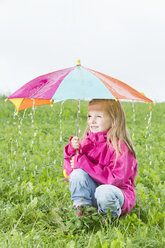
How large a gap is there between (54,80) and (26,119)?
685 centimetres

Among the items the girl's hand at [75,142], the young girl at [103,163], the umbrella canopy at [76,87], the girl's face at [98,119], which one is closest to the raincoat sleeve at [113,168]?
the young girl at [103,163]

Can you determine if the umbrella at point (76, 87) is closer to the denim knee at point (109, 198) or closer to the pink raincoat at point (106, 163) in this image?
the pink raincoat at point (106, 163)

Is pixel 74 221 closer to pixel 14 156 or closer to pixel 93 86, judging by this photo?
pixel 93 86

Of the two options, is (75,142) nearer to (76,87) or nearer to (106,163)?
(106,163)

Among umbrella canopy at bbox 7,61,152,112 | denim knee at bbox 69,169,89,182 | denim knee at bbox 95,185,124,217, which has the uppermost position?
umbrella canopy at bbox 7,61,152,112

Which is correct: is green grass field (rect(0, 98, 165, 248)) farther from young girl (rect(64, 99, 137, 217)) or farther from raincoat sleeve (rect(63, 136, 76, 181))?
raincoat sleeve (rect(63, 136, 76, 181))

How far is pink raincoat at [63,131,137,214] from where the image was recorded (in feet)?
9.98

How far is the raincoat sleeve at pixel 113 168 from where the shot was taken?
3.03 m

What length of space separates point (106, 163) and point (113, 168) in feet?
0.37

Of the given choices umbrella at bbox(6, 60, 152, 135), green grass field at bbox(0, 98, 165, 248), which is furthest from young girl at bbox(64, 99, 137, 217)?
umbrella at bbox(6, 60, 152, 135)

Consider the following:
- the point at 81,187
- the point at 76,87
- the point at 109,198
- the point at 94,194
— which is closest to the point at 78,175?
the point at 81,187

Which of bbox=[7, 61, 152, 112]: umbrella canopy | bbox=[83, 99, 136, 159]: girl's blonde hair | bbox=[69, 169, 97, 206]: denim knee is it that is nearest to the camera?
bbox=[7, 61, 152, 112]: umbrella canopy

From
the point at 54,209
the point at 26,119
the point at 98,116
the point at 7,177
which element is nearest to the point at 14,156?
the point at 7,177

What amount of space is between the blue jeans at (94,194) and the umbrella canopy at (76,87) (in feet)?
2.54
